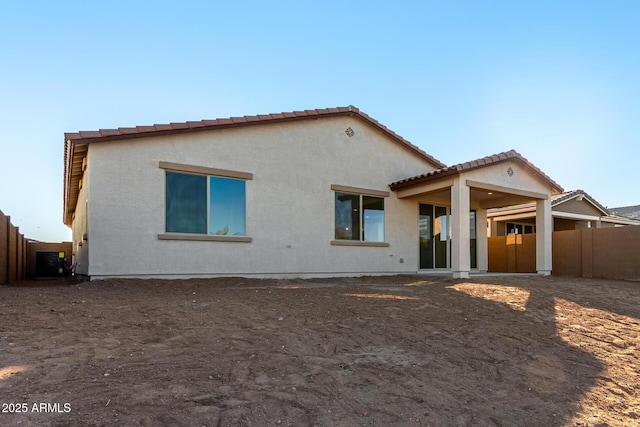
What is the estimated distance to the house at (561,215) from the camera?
1933cm

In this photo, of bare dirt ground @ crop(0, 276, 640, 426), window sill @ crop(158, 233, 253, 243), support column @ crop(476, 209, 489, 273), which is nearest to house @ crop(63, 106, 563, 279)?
window sill @ crop(158, 233, 253, 243)

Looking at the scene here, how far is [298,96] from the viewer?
1391 centimetres

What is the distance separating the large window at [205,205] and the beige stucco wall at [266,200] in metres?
0.21

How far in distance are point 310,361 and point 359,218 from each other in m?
8.37

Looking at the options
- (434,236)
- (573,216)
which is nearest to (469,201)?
(434,236)

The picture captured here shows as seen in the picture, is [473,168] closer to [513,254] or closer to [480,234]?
[480,234]

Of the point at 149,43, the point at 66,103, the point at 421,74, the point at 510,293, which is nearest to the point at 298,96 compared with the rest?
the point at 421,74

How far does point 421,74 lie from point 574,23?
4.50 m

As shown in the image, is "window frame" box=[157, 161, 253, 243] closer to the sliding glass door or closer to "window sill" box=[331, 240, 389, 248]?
"window sill" box=[331, 240, 389, 248]

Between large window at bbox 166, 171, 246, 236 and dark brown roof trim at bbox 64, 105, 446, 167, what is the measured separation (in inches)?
42.3

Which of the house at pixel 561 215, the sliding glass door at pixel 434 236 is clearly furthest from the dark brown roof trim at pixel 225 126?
the house at pixel 561 215

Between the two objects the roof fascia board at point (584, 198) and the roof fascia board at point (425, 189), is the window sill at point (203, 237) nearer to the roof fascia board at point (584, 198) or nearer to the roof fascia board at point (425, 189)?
the roof fascia board at point (425, 189)

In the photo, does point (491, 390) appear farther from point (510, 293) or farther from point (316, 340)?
point (510, 293)

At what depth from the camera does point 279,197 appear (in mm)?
10586
